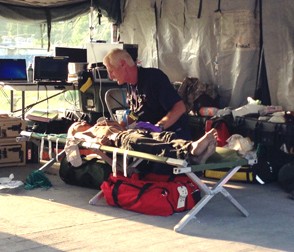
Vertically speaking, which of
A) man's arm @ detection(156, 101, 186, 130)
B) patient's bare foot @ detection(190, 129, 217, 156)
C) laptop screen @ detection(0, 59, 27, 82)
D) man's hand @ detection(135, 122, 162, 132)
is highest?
laptop screen @ detection(0, 59, 27, 82)

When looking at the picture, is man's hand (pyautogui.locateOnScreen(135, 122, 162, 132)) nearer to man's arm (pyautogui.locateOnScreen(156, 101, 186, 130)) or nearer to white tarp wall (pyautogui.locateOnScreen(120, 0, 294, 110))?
man's arm (pyautogui.locateOnScreen(156, 101, 186, 130))

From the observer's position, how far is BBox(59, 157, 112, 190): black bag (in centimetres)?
473

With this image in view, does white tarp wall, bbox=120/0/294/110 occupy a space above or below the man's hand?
above

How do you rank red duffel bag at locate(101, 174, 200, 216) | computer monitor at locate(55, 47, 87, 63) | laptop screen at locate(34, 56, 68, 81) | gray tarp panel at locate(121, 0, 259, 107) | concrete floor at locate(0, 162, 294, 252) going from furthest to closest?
computer monitor at locate(55, 47, 87, 63), laptop screen at locate(34, 56, 68, 81), gray tarp panel at locate(121, 0, 259, 107), red duffel bag at locate(101, 174, 200, 216), concrete floor at locate(0, 162, 294, 252)

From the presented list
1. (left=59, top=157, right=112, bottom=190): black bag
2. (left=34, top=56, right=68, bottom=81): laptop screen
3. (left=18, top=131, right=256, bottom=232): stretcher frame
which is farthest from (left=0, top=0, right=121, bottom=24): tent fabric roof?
(left=18, top=131, right=256, bottom=232): stretcher frame

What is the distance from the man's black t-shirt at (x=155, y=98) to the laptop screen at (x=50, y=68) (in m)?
2.12

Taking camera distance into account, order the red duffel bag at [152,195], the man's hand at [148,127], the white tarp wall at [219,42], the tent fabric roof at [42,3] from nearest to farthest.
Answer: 1. the red duffel bag at [152,195]
2. the man's hand at [148,127]
3. the white tarp wall at [219,42]
4. the tent fabric roof at [42,3]

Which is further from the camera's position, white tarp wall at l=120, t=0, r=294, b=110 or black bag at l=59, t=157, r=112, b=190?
white tarp wall at l=120, t=0, r=294, b=110

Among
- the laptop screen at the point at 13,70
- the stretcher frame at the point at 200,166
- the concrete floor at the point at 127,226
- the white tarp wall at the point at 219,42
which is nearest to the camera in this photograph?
the concrete floor at the point at 127,226

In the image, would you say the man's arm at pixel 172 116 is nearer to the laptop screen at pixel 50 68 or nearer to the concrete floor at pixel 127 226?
the concrete floor at pixel 127 226

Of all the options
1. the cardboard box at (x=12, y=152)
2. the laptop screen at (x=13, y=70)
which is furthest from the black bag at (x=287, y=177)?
the laptop screen at (x=13, y=70)

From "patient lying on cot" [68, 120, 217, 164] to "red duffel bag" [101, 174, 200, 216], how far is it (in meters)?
0.33

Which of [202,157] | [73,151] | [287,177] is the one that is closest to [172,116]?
[202,157]

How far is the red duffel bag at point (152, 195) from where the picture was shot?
3.98 m
